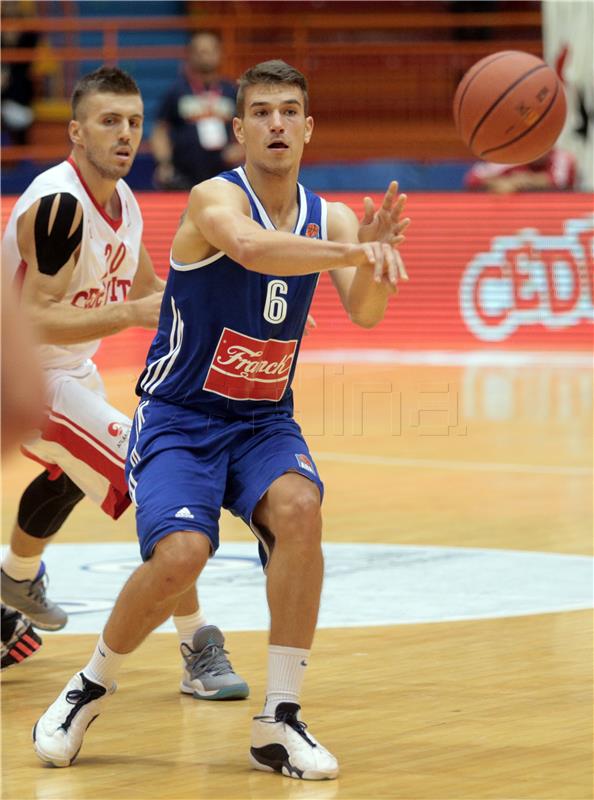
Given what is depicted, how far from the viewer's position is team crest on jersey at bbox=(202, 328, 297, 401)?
479cm

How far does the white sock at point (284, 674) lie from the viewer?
453 cm

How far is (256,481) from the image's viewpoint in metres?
4.64

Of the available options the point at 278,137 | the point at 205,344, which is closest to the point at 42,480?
the point at 205,344

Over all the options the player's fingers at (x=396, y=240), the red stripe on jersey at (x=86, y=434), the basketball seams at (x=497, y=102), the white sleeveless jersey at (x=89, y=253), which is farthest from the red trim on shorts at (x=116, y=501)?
the basketball seams at (x=497, y=102)

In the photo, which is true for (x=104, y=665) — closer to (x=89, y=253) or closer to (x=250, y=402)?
(x=250, y=402)

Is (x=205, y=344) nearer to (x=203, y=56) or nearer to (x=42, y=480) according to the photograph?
(x=42, y=480)

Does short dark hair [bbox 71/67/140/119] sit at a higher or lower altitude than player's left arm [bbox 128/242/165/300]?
A: higher

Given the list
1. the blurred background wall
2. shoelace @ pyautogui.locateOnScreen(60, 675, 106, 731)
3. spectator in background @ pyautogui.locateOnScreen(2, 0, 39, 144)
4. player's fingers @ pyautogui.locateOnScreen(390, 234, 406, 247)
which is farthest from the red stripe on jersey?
spectator in background @ pyautogui.locateOnScreen(2, 0, 39, 144)

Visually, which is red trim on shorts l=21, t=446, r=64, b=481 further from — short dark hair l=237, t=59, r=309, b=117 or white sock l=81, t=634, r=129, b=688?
short dark hair l=237, t=59, r=309, b=117

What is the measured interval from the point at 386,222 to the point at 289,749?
1.56m

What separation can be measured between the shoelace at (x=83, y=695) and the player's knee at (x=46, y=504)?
1.43m

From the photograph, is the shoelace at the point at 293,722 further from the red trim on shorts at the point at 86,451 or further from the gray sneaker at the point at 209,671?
the red trim on shorts at the point at 86,451

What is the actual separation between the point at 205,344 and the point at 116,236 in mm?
1435

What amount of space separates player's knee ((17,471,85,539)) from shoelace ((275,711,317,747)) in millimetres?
1794
